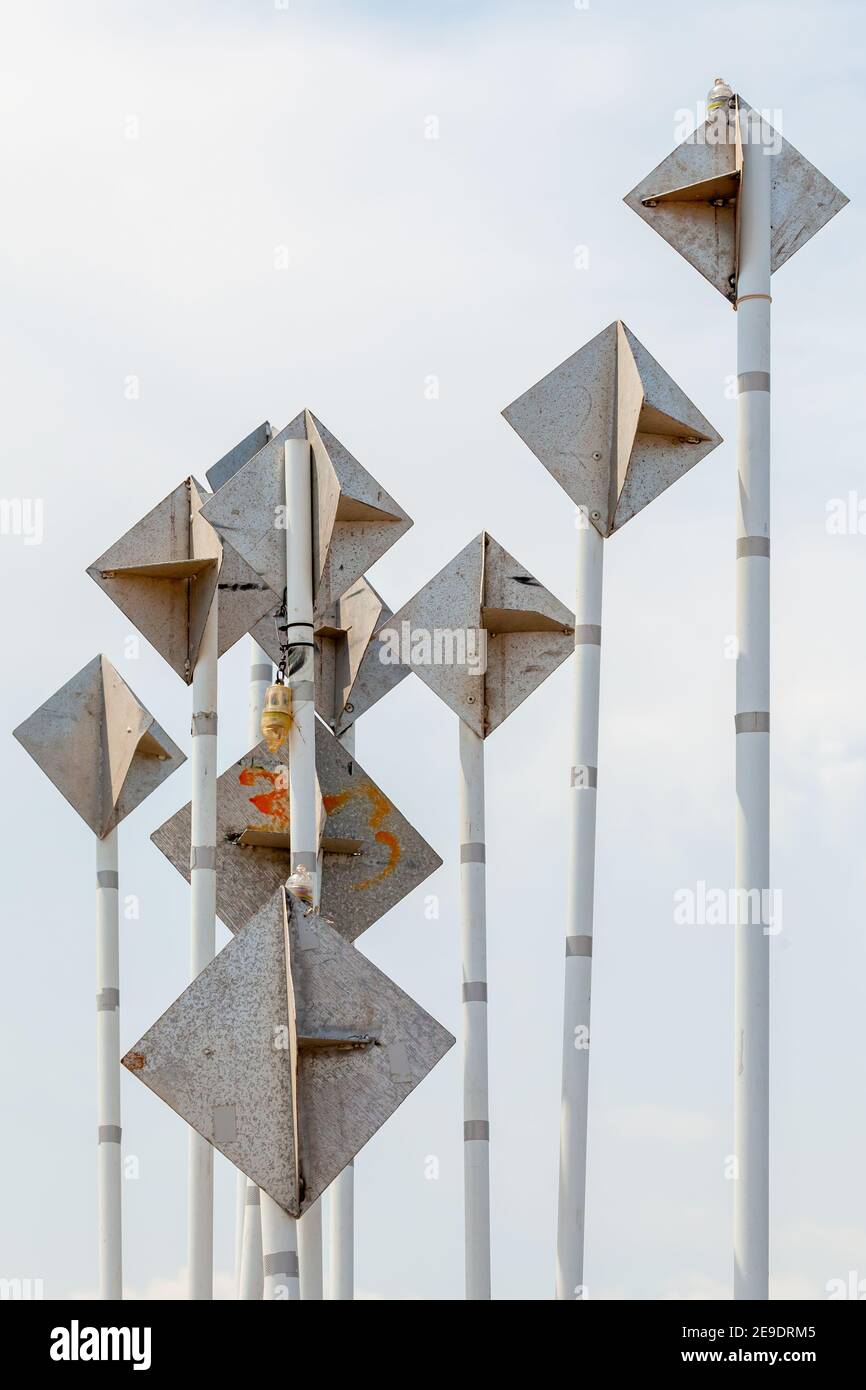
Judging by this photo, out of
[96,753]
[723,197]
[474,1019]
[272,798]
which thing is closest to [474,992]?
[474,1019]

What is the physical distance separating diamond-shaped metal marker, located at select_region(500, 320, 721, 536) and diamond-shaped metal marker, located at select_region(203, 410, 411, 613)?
4.95 feet

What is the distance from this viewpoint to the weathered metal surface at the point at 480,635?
71.2ft

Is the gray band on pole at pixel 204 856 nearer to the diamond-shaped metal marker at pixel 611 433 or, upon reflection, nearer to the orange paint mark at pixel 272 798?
the orange paint mark at pixel 272 798

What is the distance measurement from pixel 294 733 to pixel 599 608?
2635 mm

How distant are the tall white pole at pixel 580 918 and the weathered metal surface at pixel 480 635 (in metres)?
1.24

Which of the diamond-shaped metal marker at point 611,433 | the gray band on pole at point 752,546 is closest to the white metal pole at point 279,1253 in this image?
the gray band on pole at point 752,546

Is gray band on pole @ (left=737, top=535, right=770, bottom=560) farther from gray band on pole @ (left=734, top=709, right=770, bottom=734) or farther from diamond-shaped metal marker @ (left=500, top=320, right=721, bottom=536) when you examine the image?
diamond-shaped metal marker @ (left=500, top=320, right=721, bottom=536)

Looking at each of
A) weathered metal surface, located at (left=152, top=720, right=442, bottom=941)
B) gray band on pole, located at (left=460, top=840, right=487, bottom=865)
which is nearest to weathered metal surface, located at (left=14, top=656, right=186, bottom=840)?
weathered metal surface, located at (left=152, top=720, right=442, bottom=941)

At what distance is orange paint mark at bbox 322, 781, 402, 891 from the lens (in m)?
21.9

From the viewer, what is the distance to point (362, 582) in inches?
984
